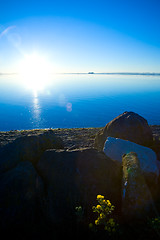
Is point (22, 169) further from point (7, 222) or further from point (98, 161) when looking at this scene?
point (98, 161)

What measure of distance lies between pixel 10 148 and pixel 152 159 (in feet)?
24.4

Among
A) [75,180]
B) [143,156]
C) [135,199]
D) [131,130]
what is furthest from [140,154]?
[75,180]

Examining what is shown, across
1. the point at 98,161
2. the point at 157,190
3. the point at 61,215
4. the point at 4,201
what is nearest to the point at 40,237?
the point at 61,215

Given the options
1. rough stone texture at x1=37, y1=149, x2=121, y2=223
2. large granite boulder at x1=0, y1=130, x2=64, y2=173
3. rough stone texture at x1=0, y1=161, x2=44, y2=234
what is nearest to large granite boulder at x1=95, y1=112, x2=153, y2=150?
rough stone texture at x1=37, y1=149, x2=121, y2=223

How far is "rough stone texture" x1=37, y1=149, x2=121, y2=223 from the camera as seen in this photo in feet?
19.4

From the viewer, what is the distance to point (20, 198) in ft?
18.6

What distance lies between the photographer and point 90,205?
6.09 metres

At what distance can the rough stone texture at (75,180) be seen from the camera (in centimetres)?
590

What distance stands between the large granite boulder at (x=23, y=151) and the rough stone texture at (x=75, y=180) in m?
0.87

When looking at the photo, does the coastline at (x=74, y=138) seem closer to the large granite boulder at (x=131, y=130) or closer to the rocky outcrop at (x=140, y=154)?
the large granite boulder at (x=131, y=130)

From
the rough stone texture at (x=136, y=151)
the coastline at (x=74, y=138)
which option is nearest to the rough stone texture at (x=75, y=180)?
the rough stone texture at (x=136, y=151)

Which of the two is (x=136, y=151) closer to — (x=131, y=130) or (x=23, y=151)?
(x=131, y=130)

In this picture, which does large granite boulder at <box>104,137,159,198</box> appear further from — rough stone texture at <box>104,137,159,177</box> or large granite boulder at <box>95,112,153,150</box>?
large granite boulder at <box>95,112,153,150</box>

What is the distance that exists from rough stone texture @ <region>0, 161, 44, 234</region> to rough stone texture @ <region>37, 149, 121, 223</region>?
43 cm
